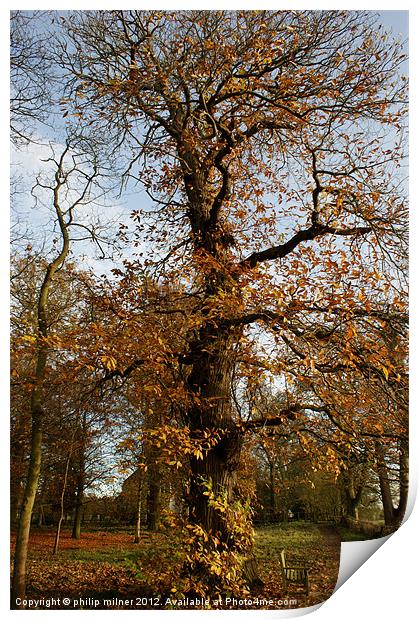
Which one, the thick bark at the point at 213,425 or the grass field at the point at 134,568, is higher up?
the thick bark at the point at 213,425

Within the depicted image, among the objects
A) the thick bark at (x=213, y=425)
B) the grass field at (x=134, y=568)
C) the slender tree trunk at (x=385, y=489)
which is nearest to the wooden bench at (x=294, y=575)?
the grass field at (x=134, y=568)

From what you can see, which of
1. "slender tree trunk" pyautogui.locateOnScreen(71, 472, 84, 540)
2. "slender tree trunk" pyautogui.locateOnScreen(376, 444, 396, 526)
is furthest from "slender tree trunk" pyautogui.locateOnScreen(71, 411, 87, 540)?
"slender tree trunk" pyautogui.locateOnScreen(376, 444, 396, 526)

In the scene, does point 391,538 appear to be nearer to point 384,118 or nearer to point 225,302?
point 225,302

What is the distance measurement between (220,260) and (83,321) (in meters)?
1.11

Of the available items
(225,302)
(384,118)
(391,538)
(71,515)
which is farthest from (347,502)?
(384,118)

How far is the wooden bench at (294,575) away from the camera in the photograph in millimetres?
3258

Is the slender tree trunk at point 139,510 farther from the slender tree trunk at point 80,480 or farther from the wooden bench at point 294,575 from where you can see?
the wooden bench at point 294,575

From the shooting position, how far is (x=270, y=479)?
363 cm

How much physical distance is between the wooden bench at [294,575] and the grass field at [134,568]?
1.3 inches

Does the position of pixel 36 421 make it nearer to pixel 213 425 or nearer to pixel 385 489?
pixel 213 425

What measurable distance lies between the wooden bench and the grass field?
32 millimetres

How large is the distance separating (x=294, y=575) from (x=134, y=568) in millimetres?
1007

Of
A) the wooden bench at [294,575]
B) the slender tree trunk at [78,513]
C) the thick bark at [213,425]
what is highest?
the thick bark at [213,425]

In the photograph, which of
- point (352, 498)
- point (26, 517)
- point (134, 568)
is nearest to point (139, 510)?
point (134, 568)
